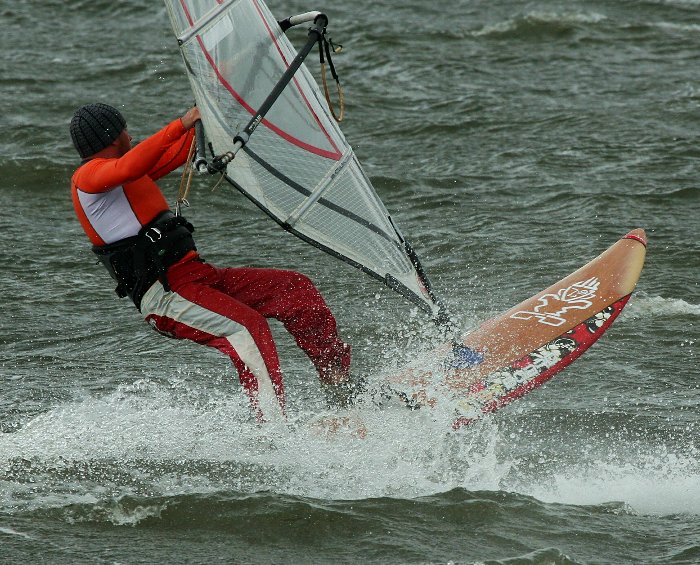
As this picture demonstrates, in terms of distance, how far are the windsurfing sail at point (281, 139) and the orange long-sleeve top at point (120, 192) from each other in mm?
273

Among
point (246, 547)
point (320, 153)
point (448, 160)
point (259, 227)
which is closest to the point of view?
point (246, 547)

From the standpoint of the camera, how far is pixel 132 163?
5219 mm

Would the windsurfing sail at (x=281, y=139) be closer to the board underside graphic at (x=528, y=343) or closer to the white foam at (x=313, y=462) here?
the board underside graphic at (x=528, y=343)

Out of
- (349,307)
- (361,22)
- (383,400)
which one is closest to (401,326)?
(349,307)

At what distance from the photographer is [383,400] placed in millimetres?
6141

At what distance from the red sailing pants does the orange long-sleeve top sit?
308mm

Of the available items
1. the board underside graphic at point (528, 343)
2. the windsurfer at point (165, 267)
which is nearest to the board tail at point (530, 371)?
the board underside graphic at point (528, 343)

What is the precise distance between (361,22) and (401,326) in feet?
27.5

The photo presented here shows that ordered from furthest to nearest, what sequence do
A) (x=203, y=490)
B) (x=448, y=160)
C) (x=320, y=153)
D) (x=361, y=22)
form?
(x=361, y=22), (x=448, y=160), (x=320, y=153), (x=203, y=490)

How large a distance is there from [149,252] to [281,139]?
2.81ft

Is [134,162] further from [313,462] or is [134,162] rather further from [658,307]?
[658,307]

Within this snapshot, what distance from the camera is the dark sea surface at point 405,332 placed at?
5203 mm

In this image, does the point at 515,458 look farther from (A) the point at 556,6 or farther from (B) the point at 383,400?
(A) the point at 556,6

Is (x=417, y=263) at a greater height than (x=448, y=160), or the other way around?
(x=417, y=263)
